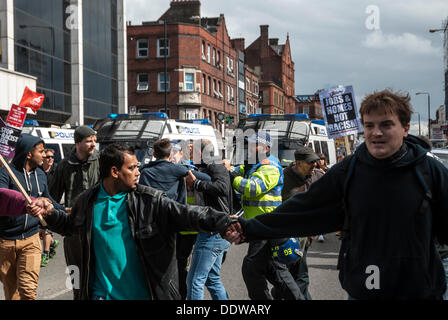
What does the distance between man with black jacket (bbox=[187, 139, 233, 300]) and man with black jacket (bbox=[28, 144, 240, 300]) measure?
6.33 ft

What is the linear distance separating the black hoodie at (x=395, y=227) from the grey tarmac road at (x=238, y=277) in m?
3.77

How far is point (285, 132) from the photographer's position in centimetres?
1675

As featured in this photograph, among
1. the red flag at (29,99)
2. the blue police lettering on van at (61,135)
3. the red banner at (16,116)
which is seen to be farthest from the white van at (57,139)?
the red banner at (16,116)

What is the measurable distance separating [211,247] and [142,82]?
151 ft

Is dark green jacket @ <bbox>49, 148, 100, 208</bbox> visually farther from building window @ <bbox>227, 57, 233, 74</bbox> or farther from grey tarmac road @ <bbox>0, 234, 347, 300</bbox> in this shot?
building window @ <bbox>227, 57, 233, 74</bbox>

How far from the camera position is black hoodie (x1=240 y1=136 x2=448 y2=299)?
8.82ft

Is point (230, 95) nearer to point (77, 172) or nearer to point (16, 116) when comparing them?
point (16, 116)

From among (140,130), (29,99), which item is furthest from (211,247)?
(140,130)

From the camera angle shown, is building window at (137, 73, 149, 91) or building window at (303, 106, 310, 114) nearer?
building window at (137, 73, 149, 91)

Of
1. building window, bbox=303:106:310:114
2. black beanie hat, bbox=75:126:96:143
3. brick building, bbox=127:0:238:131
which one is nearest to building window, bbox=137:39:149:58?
brick building, bbox=127:0:238:131

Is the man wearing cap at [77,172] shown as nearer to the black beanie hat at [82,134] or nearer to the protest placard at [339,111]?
the black beanie hat at [82,134]

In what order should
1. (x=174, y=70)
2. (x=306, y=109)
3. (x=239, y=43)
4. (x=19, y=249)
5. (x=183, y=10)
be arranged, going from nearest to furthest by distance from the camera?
1. (x=19, y=249)
2. (x=174, y=70)
3. (x=183, y=10)
4. (x=239, y=43)
5. (x=306, y=109)

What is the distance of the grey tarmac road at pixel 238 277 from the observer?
659cm
